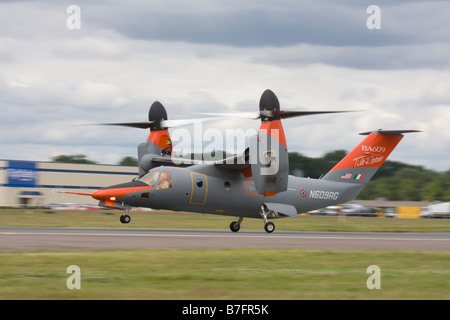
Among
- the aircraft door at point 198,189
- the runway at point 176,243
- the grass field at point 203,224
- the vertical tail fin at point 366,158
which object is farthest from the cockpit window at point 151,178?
the vertical tail fin at point 366,158

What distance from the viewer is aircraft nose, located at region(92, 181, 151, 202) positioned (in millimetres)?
27780

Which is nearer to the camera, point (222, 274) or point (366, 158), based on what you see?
point (222, 274)

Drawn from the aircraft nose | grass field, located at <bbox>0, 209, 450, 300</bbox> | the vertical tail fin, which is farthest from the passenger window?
grass field, located at <bbox>0, 209, 450, 300</bbox>

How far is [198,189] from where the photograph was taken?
95.6 ft

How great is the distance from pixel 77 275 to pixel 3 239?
368 inches

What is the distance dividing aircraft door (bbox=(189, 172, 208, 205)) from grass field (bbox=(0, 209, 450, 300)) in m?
9.73

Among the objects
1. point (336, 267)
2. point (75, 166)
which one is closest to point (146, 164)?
point (336, 267)

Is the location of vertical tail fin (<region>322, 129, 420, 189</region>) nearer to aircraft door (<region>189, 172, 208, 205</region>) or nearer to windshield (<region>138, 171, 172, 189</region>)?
aircraft door (<region>189, 172, 208, 205</region>)

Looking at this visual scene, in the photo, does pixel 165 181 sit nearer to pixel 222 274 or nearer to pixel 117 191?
pixel 117 191

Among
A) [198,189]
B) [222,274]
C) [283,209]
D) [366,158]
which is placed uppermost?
[366,158]

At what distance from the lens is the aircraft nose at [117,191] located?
27.8 m

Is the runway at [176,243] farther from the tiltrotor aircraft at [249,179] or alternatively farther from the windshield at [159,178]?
the windshield at [159,178]

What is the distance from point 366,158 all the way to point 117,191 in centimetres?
1252

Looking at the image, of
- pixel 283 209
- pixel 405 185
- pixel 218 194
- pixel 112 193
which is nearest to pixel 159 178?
pixel 112 193
